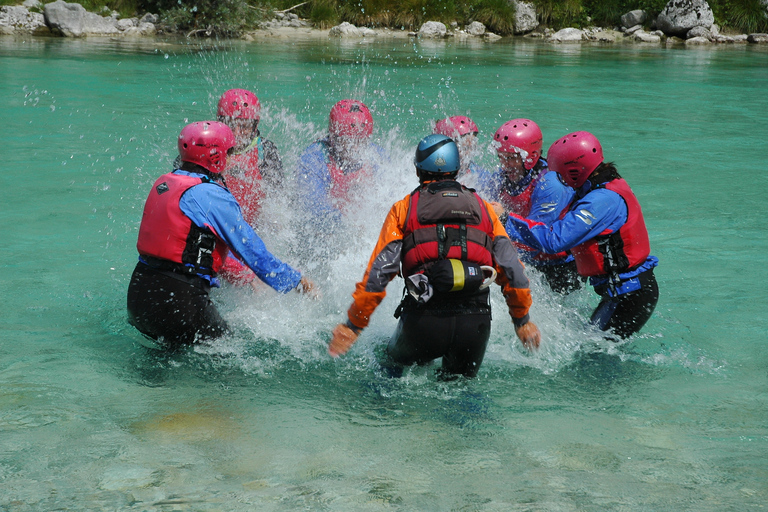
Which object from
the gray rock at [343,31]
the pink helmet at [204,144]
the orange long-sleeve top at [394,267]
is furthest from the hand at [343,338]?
the gray rock at [343,31]

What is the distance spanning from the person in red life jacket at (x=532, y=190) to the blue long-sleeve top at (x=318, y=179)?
1650 mm

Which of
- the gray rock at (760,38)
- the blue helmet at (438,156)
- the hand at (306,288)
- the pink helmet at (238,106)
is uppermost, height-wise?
the gray rock at (760,38)

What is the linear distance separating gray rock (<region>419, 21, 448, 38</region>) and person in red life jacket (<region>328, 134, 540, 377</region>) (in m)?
33.3

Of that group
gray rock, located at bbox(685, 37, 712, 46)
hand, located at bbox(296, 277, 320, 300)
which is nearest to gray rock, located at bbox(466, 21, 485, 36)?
gray rock, located at bbox(685, 37, 712, 46)

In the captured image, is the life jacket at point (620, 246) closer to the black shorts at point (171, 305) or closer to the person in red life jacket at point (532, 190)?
the person in red life jacket at point (532, 190)

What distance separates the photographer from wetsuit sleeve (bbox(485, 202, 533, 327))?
14.0ft

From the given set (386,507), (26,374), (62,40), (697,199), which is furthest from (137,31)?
(386,507)

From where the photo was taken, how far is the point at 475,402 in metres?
4.88

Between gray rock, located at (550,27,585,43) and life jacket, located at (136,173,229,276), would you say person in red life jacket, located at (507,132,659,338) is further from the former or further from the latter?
gray rock, located at (550,27,585,43)

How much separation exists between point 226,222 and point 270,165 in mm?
2307

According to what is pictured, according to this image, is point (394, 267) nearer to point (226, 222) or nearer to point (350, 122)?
point (226, 222)

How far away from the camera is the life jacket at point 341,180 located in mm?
6992

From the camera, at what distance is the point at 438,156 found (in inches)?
171

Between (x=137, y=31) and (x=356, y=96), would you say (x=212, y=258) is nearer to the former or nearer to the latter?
(x=356, y=96)
